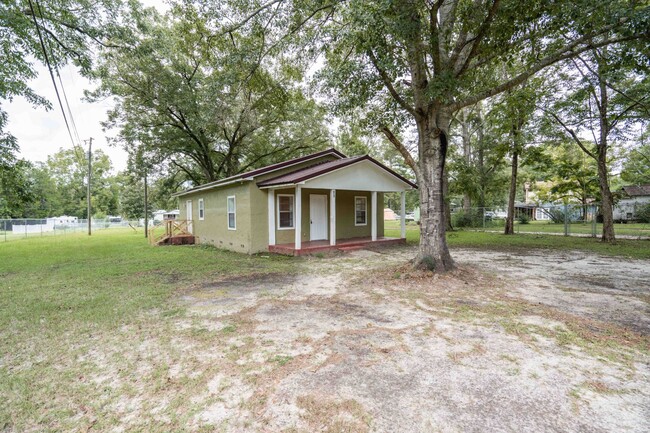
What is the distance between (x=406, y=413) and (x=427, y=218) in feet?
18.3

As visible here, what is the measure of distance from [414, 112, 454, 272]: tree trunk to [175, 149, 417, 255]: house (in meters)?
4.40

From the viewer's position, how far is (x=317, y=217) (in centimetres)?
1318

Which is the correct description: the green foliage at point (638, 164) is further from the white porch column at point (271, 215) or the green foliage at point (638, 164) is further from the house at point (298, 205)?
the white porch column at point (271, 215)

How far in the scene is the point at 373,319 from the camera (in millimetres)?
4598

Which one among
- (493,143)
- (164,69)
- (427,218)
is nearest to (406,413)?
(427,218)

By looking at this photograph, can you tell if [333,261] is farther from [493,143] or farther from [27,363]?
[493,143]

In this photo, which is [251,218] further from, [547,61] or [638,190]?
[638,190]

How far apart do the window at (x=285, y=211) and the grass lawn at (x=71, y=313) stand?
194 cm

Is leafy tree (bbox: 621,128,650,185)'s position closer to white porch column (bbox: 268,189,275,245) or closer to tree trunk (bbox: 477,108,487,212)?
tree trunk (bbox: 477,108,487,212)

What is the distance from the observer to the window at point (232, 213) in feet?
40.9

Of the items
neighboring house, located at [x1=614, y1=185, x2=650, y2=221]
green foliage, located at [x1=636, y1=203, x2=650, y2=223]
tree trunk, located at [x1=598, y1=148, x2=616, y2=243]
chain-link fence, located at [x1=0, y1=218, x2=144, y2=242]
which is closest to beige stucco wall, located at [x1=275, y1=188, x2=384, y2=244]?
tree trunk, located at [x1=598, y1=148, x2=616, y2=243]

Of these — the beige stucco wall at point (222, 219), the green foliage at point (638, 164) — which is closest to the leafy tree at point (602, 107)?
the beige stucco wall at point (222, 219)

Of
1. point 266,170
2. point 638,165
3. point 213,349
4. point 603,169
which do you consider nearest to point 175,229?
point 266,170

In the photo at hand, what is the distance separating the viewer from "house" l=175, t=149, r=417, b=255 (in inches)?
448
